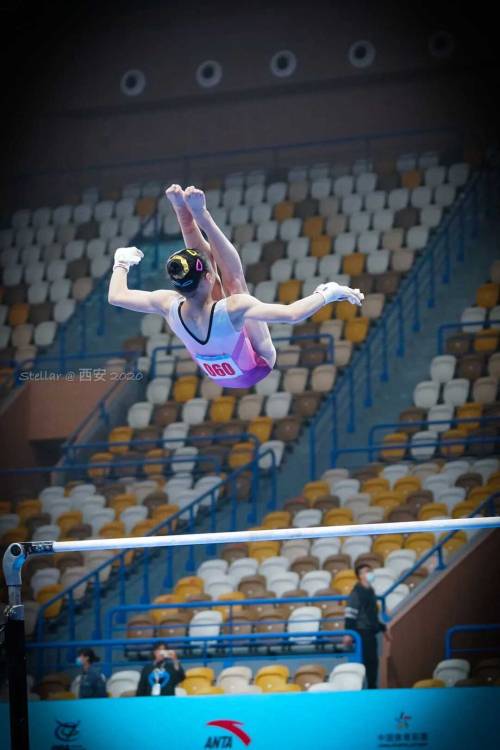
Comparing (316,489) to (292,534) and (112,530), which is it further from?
(292,534)

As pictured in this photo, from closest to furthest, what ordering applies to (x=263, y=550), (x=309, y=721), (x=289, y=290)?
(x=309, y=721)
(x=263, y=550)
(x=289, y=290)

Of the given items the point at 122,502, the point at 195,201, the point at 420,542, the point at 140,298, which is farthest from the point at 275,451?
the point at 195,201

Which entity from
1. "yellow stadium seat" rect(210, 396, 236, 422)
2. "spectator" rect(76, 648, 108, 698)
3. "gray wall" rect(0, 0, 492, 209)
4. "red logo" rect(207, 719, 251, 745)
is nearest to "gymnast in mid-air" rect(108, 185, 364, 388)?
"red logo" rect(207, 719, 251, 745)

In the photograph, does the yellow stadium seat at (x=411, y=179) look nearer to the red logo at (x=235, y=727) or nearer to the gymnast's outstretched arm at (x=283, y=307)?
the red logo at (x=235, y=727)

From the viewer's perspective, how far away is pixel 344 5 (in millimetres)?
18359

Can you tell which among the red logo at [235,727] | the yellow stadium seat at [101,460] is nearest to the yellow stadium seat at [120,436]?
the yellow stadium seat at [101,460]

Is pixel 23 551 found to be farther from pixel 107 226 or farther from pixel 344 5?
pixel 344 5

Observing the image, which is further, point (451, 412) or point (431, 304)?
point (431, 304)

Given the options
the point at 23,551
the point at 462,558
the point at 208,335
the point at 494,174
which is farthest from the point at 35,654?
the point at 494,174

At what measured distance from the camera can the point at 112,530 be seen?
546 inches

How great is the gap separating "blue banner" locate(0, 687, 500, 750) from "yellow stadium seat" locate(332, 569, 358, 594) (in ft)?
11.1

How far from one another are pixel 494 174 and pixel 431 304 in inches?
83.2

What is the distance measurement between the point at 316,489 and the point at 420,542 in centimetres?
167

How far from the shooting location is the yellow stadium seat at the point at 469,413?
13664mm
